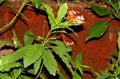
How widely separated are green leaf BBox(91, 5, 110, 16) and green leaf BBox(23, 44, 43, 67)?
426 mm

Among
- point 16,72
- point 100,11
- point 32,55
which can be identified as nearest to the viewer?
point 32,55

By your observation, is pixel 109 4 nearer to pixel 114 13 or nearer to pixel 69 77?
pixel 114 13

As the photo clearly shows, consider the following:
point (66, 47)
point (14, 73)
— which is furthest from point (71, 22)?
point (14, 73)

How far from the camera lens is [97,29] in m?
1.43

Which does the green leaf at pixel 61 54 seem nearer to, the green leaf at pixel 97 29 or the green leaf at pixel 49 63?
the green leaf at pixel 49 63

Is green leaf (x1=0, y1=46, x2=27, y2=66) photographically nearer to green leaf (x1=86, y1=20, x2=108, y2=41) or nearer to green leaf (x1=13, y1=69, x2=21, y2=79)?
green leaf (x1=13, y1=69, x2=21, y2=79)

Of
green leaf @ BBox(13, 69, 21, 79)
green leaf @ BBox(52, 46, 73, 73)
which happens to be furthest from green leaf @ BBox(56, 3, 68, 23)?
green leaf @ BBox(13, 69, 21, 79)

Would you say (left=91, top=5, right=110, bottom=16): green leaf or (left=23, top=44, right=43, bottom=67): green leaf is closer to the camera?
(left=23, top=44, right=43, bottom=67): green leaf

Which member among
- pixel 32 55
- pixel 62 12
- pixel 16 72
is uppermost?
pixel 62 12


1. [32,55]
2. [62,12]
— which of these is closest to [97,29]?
[62,12]

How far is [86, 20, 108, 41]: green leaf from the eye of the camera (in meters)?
1.43

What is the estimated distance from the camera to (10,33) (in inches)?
57.4

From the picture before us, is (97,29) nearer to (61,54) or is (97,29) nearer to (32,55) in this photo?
(61,54)

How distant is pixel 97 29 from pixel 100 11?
0.08m
